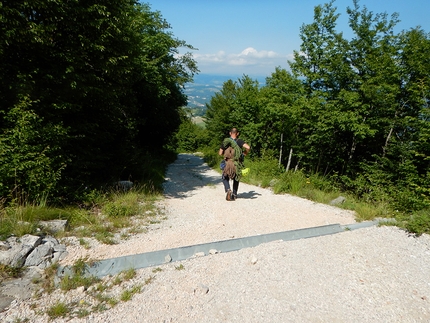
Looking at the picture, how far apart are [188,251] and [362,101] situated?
11558 millimetres

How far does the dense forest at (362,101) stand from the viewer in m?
10.7

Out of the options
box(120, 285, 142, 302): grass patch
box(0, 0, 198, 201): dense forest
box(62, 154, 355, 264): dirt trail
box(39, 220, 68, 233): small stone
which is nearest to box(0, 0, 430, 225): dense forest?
box(0, 0, 198, 201): dense forest

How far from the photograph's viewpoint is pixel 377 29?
1305 cm

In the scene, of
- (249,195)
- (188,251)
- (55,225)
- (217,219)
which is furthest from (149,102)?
(188,251)

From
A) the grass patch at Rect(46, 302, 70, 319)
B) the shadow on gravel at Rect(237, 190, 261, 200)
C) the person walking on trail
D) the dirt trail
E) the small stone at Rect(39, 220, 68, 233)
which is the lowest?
the shadow on gravel at Rect(237, 190, 261, 200)

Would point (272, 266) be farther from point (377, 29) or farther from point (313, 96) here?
point (377, 29)

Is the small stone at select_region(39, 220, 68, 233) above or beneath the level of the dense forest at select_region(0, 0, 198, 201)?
beneath

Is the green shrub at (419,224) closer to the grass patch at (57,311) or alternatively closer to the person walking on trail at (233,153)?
the person walking on trail at (233,153)

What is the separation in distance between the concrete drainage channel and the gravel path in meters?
0.21

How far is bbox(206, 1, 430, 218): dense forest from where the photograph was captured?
10.7 metres

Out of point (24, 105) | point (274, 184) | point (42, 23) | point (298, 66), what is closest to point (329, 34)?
point (298, 66)

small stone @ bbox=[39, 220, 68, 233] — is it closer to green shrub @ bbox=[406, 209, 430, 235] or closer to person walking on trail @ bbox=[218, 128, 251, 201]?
person walking on trail @ bbox=[218, 128, 251, 201]

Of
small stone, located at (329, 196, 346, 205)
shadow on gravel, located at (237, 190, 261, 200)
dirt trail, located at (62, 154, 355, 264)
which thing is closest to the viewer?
dirt trail, located at (62, 154, 355, 264)

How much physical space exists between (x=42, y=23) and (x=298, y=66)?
448 inches
